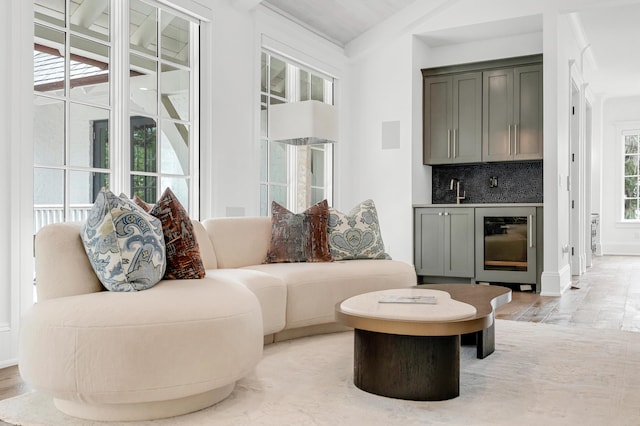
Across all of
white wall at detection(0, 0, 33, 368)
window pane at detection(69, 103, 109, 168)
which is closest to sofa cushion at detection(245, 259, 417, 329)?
window pane at detection(69, 103, 109, 168)

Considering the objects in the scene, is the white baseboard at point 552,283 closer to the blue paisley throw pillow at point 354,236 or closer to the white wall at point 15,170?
the blue paisley throw pillow at point 354,236

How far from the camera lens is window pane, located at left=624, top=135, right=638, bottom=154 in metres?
10.5

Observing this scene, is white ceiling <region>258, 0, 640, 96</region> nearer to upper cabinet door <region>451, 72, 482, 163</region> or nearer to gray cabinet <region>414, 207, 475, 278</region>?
upper cabinet door <region>451, 72, 482, 163</region>

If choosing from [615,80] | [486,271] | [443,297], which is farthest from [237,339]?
[615,80]

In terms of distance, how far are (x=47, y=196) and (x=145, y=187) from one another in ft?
2.54

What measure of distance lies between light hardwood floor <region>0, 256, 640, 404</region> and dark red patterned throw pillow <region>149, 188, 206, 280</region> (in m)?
0.83

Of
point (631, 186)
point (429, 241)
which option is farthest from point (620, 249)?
point (429, 241)

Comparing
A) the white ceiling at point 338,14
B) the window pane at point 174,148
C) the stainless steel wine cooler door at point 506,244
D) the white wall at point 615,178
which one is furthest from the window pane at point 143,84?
the white wall at point 615,178

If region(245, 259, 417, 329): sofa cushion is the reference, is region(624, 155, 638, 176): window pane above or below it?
above

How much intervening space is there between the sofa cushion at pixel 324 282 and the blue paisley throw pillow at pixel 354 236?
0.21 m

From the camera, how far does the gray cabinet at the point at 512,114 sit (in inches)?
229

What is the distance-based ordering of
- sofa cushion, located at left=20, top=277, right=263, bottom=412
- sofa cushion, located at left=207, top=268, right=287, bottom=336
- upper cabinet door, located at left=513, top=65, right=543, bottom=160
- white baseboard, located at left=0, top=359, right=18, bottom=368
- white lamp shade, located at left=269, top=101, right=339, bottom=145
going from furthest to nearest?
upper cabinet door, located at left=513, top=65, right=543, bottom=160 < white lamp shade, located at left=269, top=101, right=339, bottom=145 < sofa cushion, located at left=207, top=268, right=287, bottom=336 < white baseboard, located at left=0, top=359, right=18, bottom=368 < sofa cushion, located at left=20, top=277, right=263, bottom=412

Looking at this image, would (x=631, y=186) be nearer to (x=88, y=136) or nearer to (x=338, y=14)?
(x=338, y=14)

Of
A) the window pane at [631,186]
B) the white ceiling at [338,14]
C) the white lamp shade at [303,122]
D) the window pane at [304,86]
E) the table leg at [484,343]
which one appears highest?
the white ceiling at [338,14]
